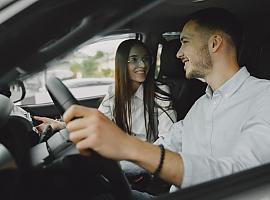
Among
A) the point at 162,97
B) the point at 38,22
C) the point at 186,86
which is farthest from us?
the point at 186,86

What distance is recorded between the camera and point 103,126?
125cm

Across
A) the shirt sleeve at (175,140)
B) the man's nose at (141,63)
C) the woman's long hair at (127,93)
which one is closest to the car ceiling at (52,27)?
the shirt sleeve at (175,140)

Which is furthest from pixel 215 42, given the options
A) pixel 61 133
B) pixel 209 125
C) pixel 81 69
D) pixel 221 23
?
pixel 61 133

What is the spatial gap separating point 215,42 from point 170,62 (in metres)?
1.57

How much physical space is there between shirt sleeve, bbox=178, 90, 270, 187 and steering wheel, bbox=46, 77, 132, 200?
0.18 meters

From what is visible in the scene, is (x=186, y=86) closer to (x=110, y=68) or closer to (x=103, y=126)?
(x=110, y=68)

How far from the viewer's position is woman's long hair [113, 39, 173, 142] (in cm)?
276

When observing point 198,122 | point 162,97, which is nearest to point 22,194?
point 198,122

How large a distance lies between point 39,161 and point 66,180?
111mm

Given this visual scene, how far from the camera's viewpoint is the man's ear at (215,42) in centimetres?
191

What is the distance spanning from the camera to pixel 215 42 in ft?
6.28

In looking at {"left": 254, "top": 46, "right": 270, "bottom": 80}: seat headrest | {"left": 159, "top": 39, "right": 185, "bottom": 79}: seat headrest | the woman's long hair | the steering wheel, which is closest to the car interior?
the steering wheel

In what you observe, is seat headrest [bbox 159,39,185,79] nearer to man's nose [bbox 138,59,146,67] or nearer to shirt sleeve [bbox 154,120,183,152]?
man's nose [bbox 138,59,146,67]

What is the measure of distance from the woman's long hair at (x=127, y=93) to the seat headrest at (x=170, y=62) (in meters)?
0.39
